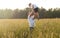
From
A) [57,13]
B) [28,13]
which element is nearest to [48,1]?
[57,13]

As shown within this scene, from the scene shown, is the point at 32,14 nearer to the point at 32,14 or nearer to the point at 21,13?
the point at 32,14

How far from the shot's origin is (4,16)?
5.19 feet

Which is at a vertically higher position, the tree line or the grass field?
the tree line

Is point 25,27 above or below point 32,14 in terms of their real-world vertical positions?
below

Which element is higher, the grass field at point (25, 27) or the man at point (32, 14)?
the man at point (32, 14)

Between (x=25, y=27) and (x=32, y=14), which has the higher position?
(x=32, y=14)

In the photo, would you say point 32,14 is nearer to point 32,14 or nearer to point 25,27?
point 32,14

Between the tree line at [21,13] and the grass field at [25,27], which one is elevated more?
the tree line at [21,13]

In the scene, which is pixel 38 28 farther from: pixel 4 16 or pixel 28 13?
pixel 4 16

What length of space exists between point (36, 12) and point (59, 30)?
289 millimetres

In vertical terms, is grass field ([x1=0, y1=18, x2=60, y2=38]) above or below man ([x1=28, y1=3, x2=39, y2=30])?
below

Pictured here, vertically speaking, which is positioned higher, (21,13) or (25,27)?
(21,13)

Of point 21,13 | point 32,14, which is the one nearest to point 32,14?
point 32,14

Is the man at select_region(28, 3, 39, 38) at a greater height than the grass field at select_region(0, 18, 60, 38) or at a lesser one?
greater
